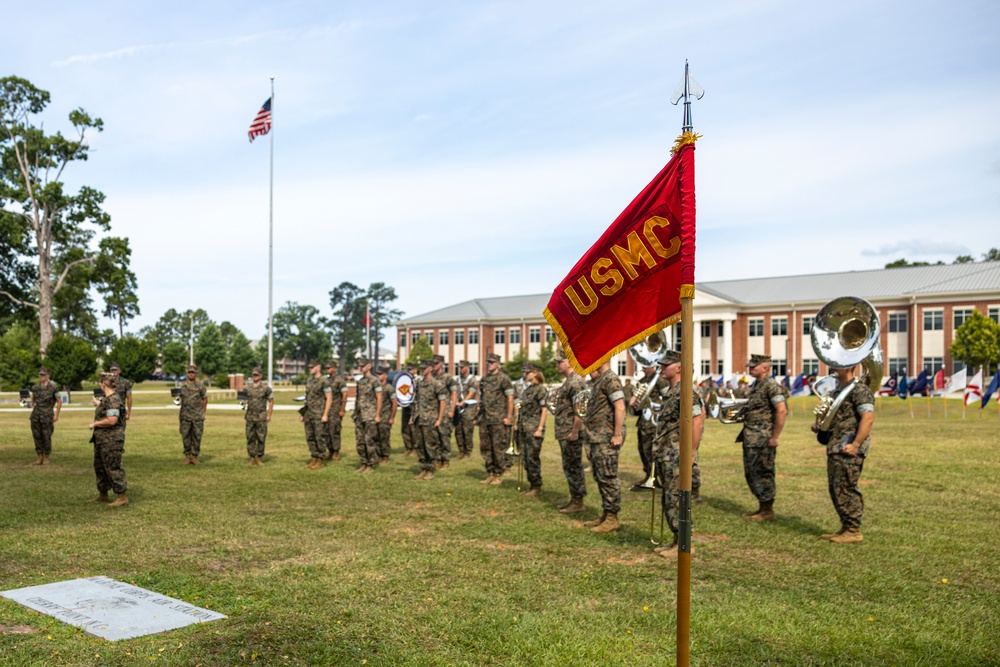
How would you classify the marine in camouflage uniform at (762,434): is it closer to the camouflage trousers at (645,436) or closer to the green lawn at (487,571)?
the green lawn at (487,571)

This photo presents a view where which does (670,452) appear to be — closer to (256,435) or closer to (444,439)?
(444,439)

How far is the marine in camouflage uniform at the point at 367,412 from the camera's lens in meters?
15.5

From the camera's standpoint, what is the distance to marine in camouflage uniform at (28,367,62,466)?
53.5ft

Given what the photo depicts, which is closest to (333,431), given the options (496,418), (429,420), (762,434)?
(429,420)

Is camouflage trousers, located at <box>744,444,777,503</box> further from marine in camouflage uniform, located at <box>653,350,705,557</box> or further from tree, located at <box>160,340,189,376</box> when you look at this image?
tree, located at <box>160,340,189,376</box>

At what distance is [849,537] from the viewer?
9.23 m

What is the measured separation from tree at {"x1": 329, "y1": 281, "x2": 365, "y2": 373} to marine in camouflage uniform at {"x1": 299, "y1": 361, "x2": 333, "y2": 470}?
116 m

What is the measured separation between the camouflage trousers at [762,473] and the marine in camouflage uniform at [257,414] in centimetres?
1026

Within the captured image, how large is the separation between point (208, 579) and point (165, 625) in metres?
1.40

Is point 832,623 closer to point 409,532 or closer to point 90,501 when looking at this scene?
point 409,532

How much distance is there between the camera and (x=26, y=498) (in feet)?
39.5

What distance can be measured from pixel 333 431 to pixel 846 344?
1144 centimetres

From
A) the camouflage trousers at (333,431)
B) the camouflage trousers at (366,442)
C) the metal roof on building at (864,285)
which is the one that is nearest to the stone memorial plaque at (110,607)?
the camouflage trousers at (366,442)

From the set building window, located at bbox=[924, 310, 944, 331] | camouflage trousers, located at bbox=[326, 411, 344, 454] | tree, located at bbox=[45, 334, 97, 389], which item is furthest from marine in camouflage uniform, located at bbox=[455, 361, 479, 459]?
building window, located at bbox=[924, 310, 944, 331]
